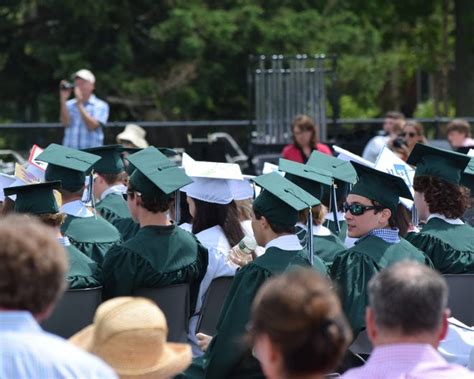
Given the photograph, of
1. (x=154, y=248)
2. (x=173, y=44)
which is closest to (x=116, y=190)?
(x=154, y=248)

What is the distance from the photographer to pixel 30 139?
15.7 metres

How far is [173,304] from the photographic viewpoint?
19.2 ft

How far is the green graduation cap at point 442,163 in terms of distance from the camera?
259 inches

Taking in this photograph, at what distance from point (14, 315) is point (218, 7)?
2103 centimetres

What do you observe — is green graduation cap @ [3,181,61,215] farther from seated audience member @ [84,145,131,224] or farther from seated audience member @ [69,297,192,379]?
seated audience member @ [69,297,192,379]

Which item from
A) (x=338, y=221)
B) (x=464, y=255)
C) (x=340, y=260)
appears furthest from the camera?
(x=338, y=221)

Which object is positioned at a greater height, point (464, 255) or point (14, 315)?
point (14, 315)

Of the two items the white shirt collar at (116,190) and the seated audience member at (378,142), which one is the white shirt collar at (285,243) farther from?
the seated audience member at (378,142)

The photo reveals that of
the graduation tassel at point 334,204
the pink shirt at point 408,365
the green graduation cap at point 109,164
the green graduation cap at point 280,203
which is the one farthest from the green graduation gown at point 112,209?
the pink shirt at point 408,365

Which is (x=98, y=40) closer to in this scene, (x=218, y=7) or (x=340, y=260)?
(x=218, y=7)

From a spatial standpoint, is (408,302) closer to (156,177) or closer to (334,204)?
(156,177)

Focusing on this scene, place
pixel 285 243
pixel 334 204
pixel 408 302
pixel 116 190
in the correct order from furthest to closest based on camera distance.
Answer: pixel 116 190 < pixel 334 204 < pixel 285 243 < pixel 408 302

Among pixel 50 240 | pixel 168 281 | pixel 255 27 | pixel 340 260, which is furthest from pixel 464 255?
pixel 255 27

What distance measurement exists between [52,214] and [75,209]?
0.96 metres
